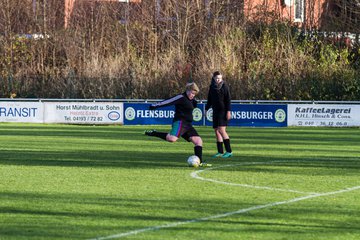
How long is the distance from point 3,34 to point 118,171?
128 feet

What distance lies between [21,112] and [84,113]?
284 centimetres

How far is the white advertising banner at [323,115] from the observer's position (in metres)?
38.4

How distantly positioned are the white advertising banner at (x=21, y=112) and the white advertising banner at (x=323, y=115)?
11.3 m

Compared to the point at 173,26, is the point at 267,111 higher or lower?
lower

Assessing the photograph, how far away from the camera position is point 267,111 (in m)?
38.9

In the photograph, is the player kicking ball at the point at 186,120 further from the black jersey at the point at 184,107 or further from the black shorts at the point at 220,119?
the black shorts at the point at 220,119

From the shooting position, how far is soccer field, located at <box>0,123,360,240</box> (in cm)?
1074

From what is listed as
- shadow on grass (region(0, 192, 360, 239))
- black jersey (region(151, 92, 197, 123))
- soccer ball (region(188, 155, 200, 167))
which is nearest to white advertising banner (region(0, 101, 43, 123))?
black jersey (region(151, 92, 197, 123))

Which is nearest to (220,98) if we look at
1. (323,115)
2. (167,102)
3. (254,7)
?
(167,102)

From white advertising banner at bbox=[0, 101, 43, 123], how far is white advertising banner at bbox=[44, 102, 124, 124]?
352 millimetres

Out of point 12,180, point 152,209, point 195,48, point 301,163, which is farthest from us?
point 195,48

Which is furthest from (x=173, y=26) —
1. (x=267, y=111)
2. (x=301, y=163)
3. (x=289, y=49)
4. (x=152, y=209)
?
(x=152, y=209)

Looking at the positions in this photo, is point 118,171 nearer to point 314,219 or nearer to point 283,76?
point 314,219

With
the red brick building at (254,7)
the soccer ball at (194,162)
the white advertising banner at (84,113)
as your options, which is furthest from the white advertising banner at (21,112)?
the soccer ball at (194,162)
